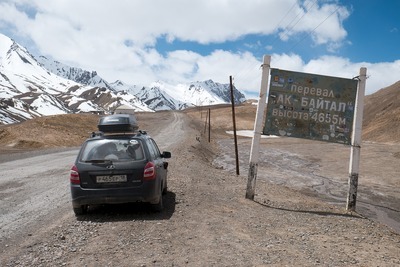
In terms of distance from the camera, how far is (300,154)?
42000 millimetres

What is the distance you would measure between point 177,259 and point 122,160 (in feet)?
10.5

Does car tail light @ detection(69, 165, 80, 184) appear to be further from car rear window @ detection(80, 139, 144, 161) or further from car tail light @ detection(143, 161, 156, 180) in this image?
car tail light @ detection(143, 161, 156, 180)

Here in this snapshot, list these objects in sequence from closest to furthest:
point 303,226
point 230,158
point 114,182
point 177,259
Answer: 1. point 177,259
2. point 114,182
3. point 303,226
4. point 230,158

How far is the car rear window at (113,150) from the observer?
8.69m

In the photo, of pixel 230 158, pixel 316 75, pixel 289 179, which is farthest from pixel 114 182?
pixel 230 158

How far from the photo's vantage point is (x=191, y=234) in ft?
24.3

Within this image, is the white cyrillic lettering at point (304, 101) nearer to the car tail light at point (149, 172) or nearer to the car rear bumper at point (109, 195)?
the car tail light at point (149, 172)

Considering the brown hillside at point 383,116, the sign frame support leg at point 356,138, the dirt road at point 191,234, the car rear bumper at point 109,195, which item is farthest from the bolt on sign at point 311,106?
the brown hillside at point 383,116

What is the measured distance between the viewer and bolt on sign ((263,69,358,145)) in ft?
38.9

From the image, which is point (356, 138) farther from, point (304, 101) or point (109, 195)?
point (109, 195)

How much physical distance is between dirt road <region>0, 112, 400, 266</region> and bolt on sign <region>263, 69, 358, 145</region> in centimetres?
238

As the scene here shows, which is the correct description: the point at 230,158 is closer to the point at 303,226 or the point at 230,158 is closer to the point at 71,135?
the point at 71,135

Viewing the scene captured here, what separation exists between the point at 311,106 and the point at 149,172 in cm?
595

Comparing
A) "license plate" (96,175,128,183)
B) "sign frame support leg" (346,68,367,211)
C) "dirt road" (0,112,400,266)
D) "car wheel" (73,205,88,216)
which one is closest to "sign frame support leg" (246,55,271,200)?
"dirt road" (0,112,400,266)
